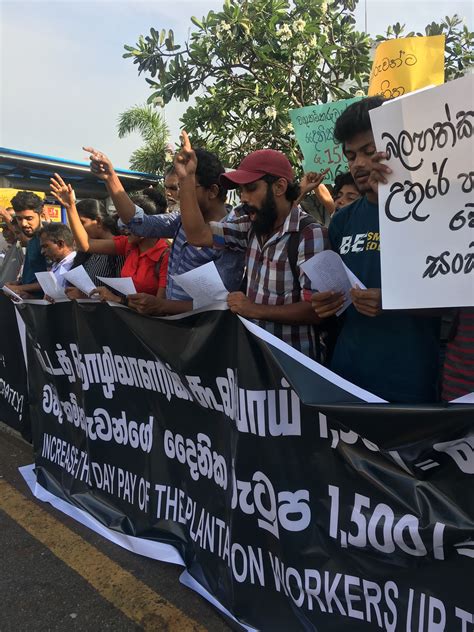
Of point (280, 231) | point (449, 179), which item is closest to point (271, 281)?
point (280, 231)

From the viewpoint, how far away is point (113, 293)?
3029 mm

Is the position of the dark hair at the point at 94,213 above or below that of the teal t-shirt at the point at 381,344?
above

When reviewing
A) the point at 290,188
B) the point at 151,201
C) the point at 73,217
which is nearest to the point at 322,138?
the point at 151,201

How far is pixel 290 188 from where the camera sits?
2.38m

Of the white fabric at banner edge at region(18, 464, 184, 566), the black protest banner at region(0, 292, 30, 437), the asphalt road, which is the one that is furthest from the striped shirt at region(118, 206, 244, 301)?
the black protest banner at region(0, 292, 30, 437)

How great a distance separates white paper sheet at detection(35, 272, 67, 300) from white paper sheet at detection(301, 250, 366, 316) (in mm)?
1801

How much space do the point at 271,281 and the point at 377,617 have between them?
1.24 metres

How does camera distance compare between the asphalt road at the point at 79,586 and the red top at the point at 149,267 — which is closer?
the asphalt road at the point at 79,586

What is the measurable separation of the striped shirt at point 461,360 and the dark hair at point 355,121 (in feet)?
2.38

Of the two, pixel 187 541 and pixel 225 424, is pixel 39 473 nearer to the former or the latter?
pixel 187 541

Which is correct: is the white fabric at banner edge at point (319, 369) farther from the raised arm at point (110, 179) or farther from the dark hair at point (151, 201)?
the dark hair at point (151, 201)

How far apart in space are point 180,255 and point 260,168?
83 centimetres

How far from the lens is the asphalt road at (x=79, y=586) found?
89.1 inches

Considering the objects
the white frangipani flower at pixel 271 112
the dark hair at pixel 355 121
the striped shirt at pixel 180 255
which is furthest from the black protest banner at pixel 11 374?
the white frangipani flower at pixel 271 112
